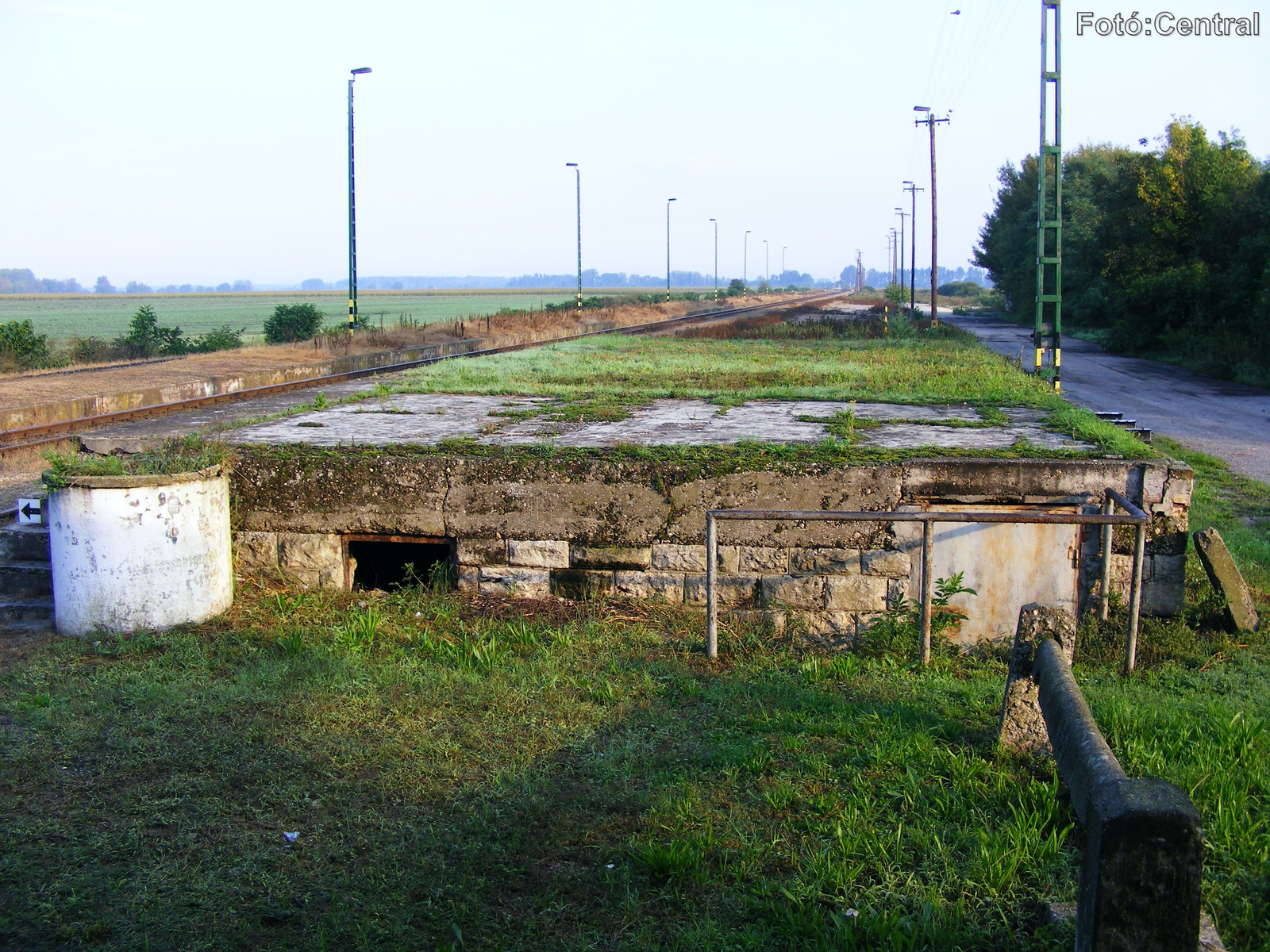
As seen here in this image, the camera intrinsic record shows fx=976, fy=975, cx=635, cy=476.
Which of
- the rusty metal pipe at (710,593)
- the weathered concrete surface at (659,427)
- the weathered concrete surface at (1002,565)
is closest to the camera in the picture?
the rusty metal pipe at (710,593)

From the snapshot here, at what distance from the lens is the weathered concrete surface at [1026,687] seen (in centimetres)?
389

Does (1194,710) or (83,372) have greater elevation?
(83,372)

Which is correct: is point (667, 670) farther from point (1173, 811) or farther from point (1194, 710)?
point (1173, 811)

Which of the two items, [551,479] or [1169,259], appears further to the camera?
[1169,259]

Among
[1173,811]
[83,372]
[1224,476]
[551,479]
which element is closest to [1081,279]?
[1224,476]

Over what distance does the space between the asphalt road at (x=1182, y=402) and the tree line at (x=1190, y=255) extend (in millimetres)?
1299

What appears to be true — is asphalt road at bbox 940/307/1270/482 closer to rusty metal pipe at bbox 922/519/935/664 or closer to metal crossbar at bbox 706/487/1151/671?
metal crossbar at bbox 706/487/1151/671

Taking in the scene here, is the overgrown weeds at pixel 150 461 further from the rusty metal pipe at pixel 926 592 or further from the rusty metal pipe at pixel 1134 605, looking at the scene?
the rusty metal pipe at pixel 1134 605

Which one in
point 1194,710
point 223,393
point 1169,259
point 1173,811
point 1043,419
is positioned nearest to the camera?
point 1173,811

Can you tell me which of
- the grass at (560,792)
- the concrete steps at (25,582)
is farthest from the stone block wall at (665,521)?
the concrete steps at (25,582)

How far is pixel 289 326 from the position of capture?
34.3 m

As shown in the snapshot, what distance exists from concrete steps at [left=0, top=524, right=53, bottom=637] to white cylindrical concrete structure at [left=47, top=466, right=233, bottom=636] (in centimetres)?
33

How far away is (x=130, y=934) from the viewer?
2924 mm

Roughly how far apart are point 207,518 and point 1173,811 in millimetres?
5201
